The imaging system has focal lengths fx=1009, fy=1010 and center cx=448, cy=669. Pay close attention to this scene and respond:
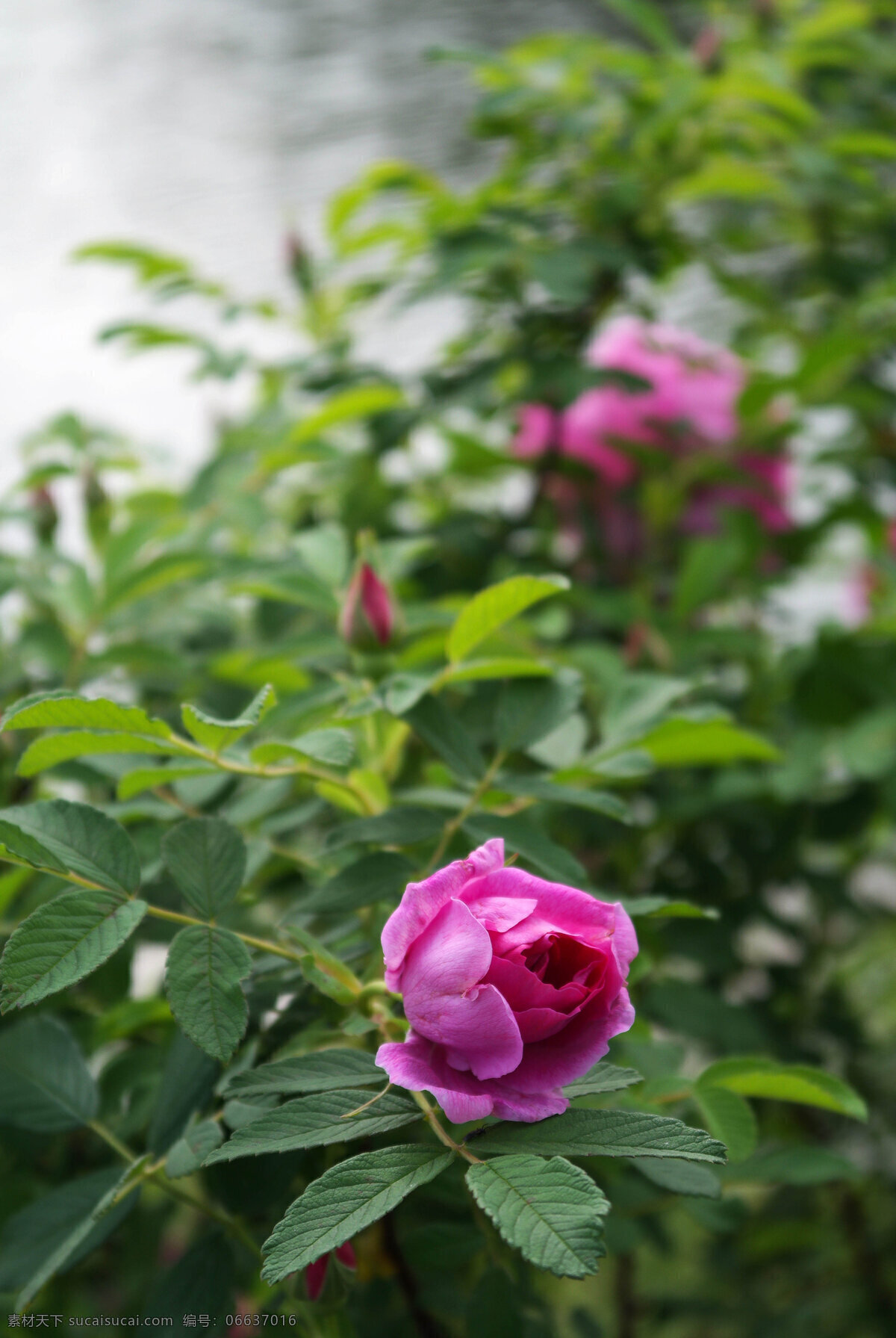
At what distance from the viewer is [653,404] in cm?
69

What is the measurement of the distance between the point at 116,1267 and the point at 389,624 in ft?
1.35

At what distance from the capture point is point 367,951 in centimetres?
28

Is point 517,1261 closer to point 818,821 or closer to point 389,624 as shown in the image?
point 389,624

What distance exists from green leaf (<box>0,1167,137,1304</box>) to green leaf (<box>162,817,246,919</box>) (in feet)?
0.30

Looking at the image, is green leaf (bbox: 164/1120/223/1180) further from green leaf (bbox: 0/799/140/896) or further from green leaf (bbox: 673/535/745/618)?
green leaf (bbox: 673/535/745/618)

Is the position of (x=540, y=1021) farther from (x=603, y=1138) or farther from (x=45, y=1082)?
(x=45, y=1082)

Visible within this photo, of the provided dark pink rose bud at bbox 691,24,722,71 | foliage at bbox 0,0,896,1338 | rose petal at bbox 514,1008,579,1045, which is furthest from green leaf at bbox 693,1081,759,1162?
dark pink rose bud at bbox 691,24,722,71

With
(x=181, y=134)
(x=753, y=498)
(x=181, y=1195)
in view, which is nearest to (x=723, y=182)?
(x=753, y=498)

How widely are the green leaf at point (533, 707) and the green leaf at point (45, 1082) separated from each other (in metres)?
0.17

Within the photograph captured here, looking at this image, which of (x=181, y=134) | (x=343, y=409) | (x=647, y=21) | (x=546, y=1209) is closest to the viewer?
(x=546, y=1209)

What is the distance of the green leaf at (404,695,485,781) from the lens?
316 mm

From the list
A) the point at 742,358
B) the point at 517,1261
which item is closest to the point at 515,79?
the point at 742,358

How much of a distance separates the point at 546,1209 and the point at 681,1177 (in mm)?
95

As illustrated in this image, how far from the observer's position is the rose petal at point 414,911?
223 millimetres
